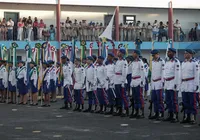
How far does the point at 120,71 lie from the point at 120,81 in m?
0.32

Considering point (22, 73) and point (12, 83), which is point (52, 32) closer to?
point (12, 83)

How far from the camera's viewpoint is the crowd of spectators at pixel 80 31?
3484 cm

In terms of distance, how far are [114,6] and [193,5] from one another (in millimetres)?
6587

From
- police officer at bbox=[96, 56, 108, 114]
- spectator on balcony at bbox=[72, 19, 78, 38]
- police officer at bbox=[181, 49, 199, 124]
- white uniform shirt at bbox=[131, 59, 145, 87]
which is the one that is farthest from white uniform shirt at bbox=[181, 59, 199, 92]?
spectator on balcony at bbox=[72, 19, 78, 38]

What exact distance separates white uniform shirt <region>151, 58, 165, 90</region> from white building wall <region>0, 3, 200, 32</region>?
79.1ft

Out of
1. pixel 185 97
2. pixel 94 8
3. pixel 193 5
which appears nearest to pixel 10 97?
pixel 185 97

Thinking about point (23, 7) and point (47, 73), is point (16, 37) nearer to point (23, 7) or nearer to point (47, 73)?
point (23, 7)

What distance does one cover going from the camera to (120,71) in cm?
1702

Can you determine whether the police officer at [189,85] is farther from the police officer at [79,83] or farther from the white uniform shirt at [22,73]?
the white uniform shirt at [22,73]

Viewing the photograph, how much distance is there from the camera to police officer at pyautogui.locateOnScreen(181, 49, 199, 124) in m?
14.6

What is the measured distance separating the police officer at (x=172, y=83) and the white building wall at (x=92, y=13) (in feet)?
81.0

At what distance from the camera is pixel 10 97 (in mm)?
23828

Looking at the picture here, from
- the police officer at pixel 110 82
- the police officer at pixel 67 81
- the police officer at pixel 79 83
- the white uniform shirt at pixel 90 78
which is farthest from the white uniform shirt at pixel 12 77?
the police officer at pixel 110 82

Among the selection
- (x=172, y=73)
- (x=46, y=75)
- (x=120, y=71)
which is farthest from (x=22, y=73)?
(x=172, y=73)
